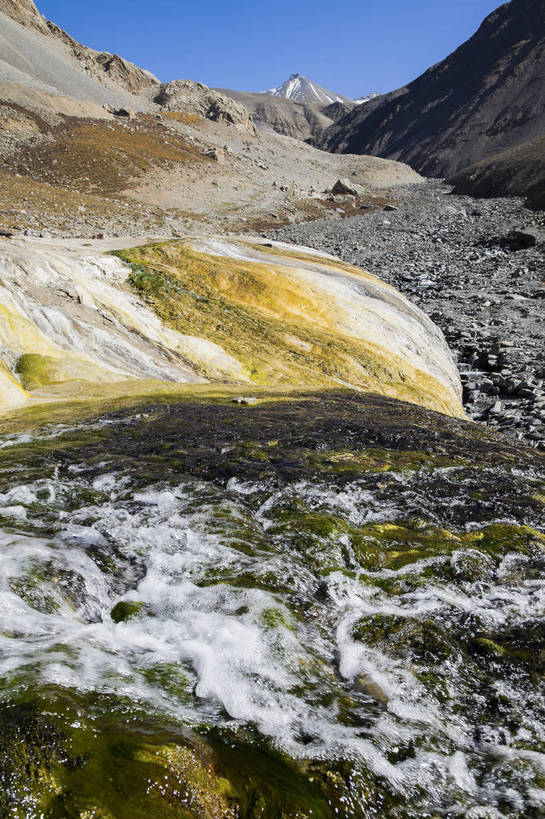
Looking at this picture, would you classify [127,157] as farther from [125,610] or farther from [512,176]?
[125,610]

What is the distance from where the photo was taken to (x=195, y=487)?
31.3ft

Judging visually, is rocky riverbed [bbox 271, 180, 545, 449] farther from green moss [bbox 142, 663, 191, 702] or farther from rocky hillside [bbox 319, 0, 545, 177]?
rocky hillside [bbox 319, 0, 545, 177]

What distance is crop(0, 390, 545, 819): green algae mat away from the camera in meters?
3.55

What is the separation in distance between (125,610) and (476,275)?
49.6 meters

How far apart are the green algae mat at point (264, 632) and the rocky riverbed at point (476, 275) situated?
12399 millimetres

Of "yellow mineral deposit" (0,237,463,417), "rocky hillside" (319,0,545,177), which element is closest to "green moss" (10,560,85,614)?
"yellow mineral deposit" (0,237,463,417)

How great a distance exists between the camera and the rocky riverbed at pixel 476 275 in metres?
24.7

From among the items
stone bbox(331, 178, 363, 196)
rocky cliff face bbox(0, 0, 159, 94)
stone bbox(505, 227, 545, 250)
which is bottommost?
stone bbox(505, 227, 545, 250)

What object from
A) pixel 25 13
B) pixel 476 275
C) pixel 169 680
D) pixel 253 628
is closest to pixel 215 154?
pixel 476 275

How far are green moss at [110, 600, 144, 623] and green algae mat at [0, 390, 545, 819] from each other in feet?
0.10

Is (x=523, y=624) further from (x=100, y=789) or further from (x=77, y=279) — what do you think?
(x=77, y=279)

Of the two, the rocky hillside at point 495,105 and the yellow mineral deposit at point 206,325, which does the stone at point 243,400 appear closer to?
the yellow mineral deposit at point 206,325


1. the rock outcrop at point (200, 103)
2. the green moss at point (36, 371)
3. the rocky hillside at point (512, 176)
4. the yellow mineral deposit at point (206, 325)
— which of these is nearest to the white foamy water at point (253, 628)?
the green moss at point (36, 371)

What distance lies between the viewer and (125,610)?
236 inches
